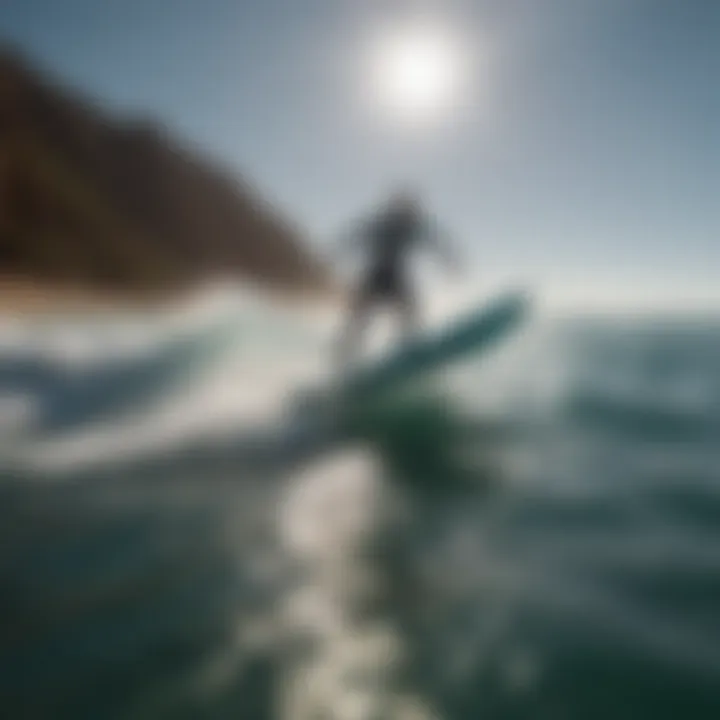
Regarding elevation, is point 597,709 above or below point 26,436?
below

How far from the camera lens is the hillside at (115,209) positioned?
44.8ft

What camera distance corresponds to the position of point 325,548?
376cm

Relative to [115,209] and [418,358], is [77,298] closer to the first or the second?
[418,358]

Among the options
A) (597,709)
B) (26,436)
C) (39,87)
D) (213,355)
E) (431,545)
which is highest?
(39,87)

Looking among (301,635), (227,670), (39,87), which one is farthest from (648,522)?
(39,87)

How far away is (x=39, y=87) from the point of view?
19922 millimetres

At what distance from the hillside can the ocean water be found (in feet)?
24.6

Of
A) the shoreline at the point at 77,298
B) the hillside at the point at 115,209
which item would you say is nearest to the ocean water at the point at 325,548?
the shoreline at the point at 77,298

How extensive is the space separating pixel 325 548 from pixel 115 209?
18499 millimetres

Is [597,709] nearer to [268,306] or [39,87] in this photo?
[268,306]

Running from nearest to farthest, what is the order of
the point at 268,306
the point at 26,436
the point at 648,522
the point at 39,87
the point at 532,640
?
the point at 532,640 → the point at 648,522 → the point at 26,436 → the point at 268,306 → the point at 39,87

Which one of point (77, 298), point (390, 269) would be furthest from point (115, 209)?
point (390, 269)

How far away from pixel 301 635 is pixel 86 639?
3.24 ft

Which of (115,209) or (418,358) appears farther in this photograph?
(115,209)
